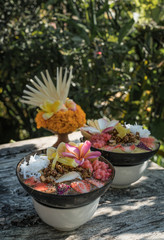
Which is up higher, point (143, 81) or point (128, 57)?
point (128, 57)

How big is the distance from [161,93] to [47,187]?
160 centimetres

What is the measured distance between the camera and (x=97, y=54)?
185cm

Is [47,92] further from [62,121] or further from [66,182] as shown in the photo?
[66,182]

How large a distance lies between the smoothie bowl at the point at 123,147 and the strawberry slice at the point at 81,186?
22cm

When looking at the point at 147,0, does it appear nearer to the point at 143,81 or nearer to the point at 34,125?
the point at 143,81

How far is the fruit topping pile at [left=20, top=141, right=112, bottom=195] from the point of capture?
653mm

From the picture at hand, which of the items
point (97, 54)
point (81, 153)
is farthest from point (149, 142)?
point (97, 54)

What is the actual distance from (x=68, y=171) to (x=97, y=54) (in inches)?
51.8

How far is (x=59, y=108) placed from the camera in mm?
1188

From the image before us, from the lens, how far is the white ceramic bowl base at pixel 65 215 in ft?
2.14

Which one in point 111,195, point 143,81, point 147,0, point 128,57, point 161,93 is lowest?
point 111,195

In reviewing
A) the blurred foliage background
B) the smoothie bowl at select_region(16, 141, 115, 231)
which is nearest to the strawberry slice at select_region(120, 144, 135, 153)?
the smoothie bowl at select_region(16, 141, 115, 231)

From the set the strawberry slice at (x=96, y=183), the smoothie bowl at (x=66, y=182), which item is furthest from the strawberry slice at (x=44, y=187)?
the strawberry slice at (x=96, y=183)

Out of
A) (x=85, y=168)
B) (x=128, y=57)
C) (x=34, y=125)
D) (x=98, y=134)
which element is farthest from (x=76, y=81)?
(x=85, y=168)
